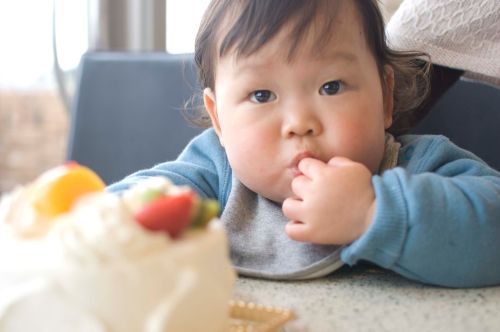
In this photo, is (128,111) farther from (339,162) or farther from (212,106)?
(339,162)

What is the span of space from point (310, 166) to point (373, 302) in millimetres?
183

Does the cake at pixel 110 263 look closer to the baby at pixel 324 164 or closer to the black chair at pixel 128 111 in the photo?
the baby at pixel 324 164

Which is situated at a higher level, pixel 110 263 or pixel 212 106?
pixel 110 263

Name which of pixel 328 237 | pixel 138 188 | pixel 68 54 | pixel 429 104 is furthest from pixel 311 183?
pixel 68 54

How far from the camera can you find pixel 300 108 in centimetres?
77

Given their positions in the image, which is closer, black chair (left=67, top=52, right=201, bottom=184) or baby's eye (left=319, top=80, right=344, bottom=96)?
baby's eye (left=319, top=80, right=344, bottom=96)

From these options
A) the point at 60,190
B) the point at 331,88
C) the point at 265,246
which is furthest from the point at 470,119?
the point at 60,190

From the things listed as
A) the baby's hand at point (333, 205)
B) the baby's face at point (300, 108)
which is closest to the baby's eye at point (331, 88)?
the baby's face at point (300, 108)

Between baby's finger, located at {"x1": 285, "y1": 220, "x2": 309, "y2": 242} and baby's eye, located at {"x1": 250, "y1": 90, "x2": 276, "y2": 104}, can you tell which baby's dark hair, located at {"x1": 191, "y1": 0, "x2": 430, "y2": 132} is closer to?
baby's eye, located at {"x1": 250, "y1": 90, "x2": 276, "y2": 104}

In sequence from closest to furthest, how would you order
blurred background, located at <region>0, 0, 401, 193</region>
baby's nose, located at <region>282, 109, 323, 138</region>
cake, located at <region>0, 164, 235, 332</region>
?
cake, located at <region>0, 164, 235, 332</region>, baby's nose, located at <region>282, 109, 323, 138</region>, blurred background, located at <region>0, 0, 401, 193</region>

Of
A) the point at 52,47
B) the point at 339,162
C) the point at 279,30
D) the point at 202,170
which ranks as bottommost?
the point at 52,47

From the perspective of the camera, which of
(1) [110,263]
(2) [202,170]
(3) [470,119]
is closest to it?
(1) [110,263]

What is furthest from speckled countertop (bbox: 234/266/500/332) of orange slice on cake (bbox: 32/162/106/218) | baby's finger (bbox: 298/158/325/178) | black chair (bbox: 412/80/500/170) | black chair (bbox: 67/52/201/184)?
black chair (bbox: 67/52/201/184)

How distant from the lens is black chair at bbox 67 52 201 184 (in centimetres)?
132
